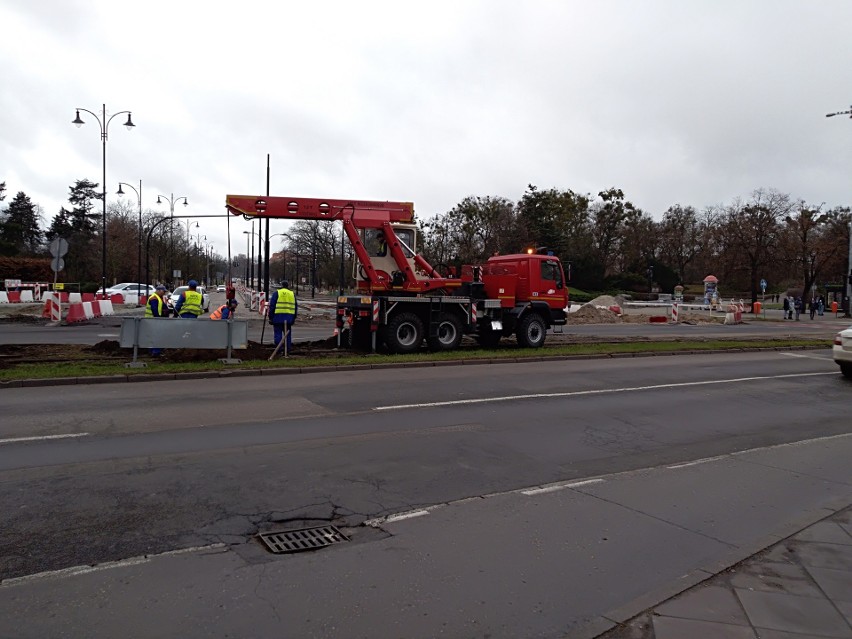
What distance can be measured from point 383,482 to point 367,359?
8.80 metres

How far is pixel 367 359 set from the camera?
48.4 feet

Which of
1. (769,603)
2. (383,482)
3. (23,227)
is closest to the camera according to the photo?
(769,603)

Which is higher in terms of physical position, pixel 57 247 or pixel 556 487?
pixel 57 247

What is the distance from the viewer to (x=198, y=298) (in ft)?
52.7

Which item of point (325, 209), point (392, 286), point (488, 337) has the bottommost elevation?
point (488, 337)

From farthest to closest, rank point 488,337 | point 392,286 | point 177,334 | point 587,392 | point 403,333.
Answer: point 488,337
point 392,286
point 403,333
point 177,334
point 587,392

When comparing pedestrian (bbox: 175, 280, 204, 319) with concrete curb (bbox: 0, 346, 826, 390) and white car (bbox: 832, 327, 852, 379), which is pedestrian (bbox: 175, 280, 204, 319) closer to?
concrete curb (bbox: 0, 346, 826, 390)

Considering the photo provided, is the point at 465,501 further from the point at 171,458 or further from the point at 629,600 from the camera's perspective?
the point at 171,458

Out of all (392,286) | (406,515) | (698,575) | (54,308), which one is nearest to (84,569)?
(406,515)

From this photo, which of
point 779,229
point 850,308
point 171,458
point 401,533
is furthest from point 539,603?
point 779,229

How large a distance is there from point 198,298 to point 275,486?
11.3 m

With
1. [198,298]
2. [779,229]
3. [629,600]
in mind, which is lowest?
[629,600]

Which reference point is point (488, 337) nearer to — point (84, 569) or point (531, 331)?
point (531, 331)

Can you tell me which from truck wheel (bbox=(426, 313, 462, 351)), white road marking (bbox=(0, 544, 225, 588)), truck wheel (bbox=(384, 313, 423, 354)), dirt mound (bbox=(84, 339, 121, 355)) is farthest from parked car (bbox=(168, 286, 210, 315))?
white road marking (bbox=(0, 544, 225, 588))
